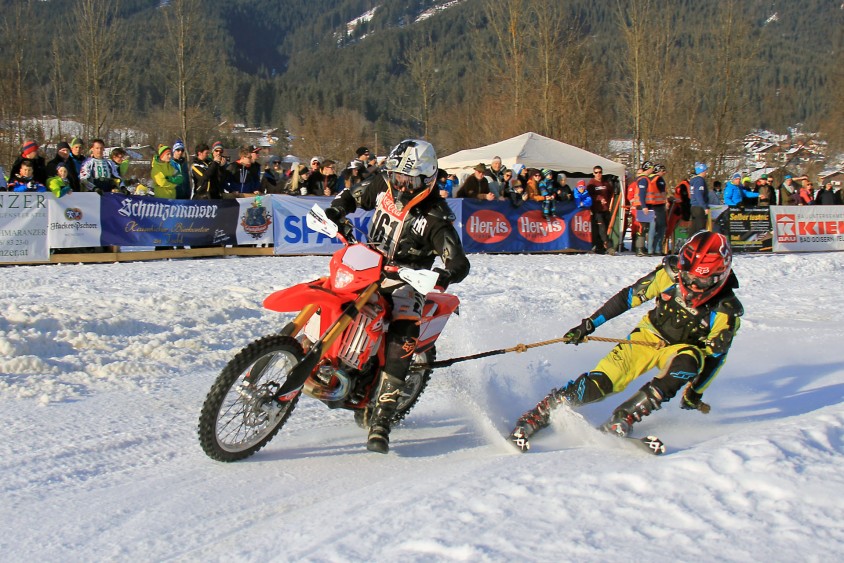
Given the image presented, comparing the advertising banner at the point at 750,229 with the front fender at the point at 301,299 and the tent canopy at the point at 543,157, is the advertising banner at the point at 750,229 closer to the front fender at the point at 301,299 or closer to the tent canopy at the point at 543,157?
the tent canopy at the point at 543,157

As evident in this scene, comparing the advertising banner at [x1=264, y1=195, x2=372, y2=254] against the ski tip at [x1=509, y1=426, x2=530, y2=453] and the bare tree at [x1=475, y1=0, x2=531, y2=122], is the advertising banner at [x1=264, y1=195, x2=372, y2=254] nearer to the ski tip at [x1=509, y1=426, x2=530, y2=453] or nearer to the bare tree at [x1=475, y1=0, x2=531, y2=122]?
the ski tip at [x1=509, y1=426, x2=530, y2=453]

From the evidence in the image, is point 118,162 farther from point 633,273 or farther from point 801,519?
point 801,519

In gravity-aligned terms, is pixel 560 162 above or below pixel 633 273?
above

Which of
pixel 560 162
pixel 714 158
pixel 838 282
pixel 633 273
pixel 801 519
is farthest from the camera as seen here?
pixel 714 158

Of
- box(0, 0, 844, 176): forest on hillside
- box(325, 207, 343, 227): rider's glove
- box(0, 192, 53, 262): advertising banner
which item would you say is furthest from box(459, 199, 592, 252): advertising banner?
box(0, 0, 844, 176): forest on hillside

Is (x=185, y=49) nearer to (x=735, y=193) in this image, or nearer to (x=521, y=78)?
(x=521, y=78)

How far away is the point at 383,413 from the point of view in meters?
5.16

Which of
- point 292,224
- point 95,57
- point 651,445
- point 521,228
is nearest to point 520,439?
point 651,445

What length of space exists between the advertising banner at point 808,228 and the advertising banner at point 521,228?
17.5 feet

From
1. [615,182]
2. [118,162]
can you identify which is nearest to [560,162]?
[615,182]

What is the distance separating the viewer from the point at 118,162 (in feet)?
47.0

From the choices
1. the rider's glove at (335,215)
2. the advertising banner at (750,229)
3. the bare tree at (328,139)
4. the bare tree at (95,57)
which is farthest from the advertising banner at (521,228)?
the bare tree at (328,139)

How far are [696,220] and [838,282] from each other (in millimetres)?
3648

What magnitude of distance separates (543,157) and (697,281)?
18.3 meters
